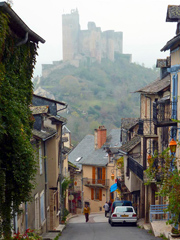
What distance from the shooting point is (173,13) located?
15680mm

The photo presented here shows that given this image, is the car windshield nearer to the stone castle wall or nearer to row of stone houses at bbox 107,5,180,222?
row of stone houses at bbox 107,5,180,222

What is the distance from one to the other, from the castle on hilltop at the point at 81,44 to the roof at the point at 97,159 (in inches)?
3273

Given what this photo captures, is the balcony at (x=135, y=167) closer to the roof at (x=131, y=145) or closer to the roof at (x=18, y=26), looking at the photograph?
the roof at (x=131, y=145)

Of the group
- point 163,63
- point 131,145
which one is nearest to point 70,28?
point 131,145

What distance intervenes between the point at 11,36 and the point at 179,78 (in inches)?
303

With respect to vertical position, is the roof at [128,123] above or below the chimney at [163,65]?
below

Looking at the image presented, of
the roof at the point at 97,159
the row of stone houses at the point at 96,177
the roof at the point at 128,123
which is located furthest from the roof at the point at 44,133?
the roof at the point at 97,159

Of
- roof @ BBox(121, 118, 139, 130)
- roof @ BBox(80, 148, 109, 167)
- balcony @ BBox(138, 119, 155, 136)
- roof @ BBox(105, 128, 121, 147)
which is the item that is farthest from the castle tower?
balcony @ BBox(138, 119, 155, 136)

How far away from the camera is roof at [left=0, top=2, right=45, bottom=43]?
828 cm

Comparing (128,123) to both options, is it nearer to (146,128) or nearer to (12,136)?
(146,128)

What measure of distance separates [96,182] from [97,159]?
2.36 m

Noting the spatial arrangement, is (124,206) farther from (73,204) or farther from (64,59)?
(64,59)

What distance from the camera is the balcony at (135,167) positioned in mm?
22072

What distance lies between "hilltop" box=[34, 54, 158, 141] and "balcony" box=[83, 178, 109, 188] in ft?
142
